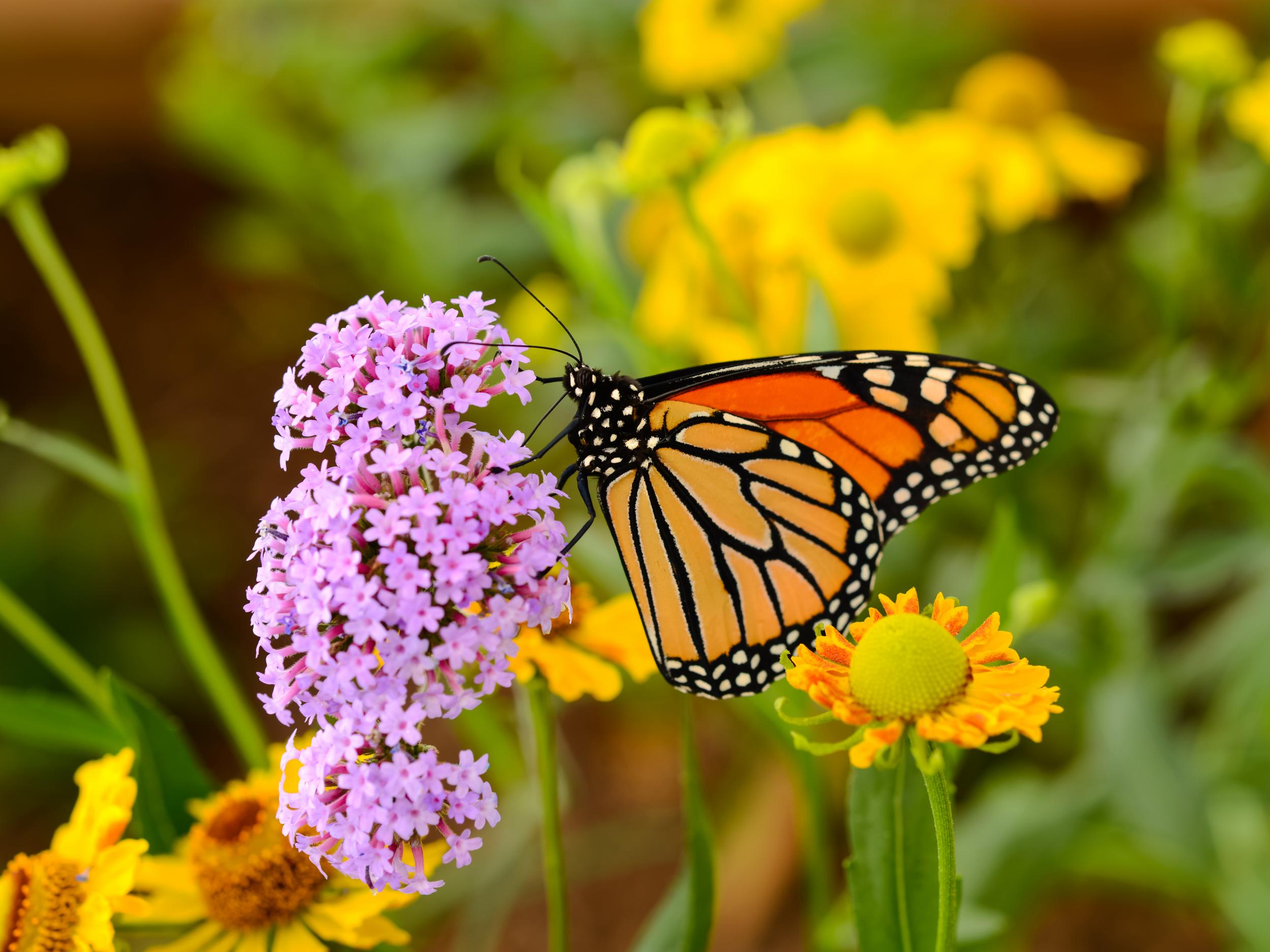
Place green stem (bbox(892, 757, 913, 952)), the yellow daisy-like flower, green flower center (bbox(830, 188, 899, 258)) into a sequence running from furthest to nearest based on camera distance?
green flower center (bbox(830, 188, 899, 258))
the yellow daisy-like flower
green stem (bbox(892, 757, 913, 952))

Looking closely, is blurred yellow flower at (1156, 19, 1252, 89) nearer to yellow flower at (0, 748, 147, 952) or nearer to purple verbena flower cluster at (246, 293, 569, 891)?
purple verbena flower cluster at (246, 293, 569, 891)

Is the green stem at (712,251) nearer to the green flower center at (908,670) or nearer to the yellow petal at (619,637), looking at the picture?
the yellow petal at (619,637)

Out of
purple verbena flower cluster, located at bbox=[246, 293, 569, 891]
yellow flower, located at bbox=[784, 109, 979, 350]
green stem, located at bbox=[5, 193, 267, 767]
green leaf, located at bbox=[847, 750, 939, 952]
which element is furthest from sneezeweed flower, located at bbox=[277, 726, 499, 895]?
yellow flower, located at bbox=[784, 109, 979, 350]

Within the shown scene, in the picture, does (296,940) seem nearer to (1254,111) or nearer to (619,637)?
(619,637)

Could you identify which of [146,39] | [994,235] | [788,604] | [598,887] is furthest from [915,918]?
[146,39]

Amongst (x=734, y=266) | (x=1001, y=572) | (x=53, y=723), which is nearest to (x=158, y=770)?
(x=53, y=723)
